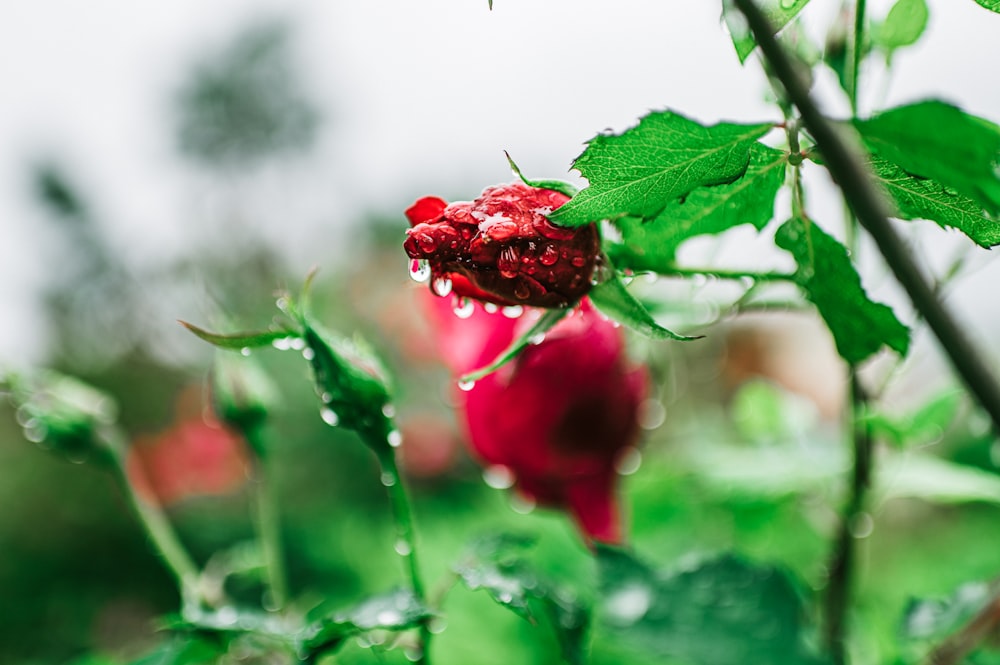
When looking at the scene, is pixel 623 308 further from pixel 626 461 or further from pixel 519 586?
pixel 626 461

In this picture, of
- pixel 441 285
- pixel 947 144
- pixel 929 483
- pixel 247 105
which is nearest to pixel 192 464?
pixel 929 483

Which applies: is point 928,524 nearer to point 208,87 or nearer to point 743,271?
point 743,271

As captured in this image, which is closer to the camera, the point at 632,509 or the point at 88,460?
the point at 88,460

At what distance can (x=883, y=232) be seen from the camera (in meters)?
0.11

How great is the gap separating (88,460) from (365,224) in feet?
8.33

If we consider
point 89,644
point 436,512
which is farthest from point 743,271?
point 89,644

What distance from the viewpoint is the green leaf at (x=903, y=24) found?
23cm

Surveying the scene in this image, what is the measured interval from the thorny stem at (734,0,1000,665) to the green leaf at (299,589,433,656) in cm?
15

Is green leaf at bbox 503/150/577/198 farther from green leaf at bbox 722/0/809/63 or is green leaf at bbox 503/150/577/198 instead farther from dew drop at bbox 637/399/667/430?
dew drop at bbox 637/399/667/430

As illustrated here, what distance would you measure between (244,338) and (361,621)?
86mm

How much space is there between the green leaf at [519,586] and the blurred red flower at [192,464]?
143 centimetres

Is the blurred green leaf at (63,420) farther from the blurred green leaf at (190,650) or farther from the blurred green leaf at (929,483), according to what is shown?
the blurred green leaf at (929,483)

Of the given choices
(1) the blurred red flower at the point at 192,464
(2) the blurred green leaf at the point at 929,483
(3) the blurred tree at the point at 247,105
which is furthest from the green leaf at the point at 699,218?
(3) the blurred tree at the point at 247,105

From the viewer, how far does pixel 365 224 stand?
2875 mm
